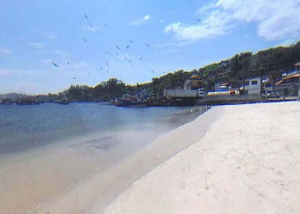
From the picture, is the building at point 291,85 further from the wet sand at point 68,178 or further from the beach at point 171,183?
the wet sand at point 68,178

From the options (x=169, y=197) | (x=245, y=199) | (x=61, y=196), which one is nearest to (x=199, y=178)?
(x=169, y=197)

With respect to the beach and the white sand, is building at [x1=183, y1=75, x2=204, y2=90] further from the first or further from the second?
the white sand

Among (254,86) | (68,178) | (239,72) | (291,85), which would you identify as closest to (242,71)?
(239,72)

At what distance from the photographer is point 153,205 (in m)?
4.61

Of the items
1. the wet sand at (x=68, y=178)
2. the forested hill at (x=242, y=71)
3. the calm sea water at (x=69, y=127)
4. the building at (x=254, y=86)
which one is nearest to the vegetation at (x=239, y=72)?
the forested hill at (x=242, y=71)

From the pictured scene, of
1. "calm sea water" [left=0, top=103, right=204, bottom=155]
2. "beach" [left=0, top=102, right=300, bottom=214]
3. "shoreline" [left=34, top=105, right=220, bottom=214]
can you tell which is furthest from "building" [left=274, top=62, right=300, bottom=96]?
"shoreline" [left=34, top=105, right=220, bottom=214]

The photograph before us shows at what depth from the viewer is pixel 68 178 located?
7824 mm

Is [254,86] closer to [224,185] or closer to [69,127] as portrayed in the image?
[69,127]

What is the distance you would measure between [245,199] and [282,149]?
3.56 meters

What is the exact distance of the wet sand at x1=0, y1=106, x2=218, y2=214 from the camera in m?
5.71

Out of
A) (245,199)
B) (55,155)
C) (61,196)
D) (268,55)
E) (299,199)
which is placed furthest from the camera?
(268,55)

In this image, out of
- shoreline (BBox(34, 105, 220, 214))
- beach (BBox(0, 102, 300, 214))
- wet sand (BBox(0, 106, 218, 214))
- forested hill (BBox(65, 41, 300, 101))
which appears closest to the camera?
beach (BBox(0, 102, 300, 214))

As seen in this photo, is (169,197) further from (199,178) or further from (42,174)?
(42,174)

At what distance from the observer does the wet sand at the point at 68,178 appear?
5714 millimetres
